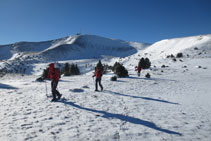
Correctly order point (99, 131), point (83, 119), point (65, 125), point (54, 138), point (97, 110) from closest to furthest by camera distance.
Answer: point (54, 138) < point (99, 131) < point (65, 125) < point (83, 119) < point (97, 110)

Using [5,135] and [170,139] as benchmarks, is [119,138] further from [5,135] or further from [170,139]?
[5,135]

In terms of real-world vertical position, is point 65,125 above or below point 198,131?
above

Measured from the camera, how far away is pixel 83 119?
18.1ft

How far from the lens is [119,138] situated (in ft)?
13.5

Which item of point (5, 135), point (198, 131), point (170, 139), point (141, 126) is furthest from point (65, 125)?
point (198, 131)

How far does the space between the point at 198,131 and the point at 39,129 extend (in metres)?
6.12

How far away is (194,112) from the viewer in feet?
22.3

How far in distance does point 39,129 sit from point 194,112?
25.7 feet

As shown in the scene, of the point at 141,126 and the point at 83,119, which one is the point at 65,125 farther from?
the point at 141,126

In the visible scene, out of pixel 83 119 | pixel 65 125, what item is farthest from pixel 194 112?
pixel 65 125

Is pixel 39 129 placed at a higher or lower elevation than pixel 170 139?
higher

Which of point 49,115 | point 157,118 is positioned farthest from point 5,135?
point 157,118

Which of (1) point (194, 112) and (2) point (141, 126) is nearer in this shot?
(2) point (141, 126)

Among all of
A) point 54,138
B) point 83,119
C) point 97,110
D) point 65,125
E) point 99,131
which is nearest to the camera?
point 54,138
